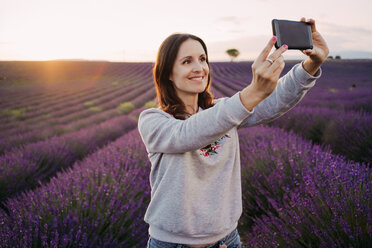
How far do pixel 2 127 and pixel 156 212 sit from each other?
8.91 m

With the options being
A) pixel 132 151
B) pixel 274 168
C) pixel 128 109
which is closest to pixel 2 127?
pixel 128 109

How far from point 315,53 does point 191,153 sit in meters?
0.65

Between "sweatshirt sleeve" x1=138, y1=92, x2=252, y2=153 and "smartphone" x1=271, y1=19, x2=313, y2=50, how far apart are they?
275mm

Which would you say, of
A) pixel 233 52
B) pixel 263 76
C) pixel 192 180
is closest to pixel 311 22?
pixel 263 76

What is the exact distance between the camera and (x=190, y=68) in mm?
1063

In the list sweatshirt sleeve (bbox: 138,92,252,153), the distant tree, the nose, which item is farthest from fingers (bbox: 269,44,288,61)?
the distant tree

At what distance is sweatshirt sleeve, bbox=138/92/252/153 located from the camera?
70 centimetres

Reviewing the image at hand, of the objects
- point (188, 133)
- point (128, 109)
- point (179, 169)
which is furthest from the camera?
point (128, 109)

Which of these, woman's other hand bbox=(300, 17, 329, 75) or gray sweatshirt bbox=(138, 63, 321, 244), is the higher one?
woman's other hand bbox=(300, 17, 329, 75)

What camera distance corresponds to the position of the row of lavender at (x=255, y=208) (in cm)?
Answer: 141

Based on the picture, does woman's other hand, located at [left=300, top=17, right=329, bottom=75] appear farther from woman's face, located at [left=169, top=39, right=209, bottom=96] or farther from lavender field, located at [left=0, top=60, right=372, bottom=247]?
lavender field, located at [left=0, top=60, right=372, bottom=247]

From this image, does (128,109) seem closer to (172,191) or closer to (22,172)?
(22,172)

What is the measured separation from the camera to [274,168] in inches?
99.4

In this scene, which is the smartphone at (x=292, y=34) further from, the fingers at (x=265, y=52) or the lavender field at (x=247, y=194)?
the lavender field at (x=247, y=194)
